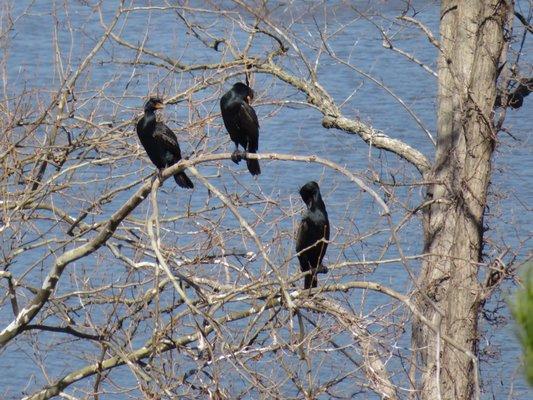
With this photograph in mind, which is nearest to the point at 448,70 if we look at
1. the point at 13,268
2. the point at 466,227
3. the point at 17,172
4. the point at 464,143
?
the point at 464,143

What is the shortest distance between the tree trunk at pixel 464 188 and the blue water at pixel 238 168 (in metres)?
0.21

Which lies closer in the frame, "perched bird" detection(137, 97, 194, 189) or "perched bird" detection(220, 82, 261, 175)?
"perched bird" detection(137, 97, 194, 189)

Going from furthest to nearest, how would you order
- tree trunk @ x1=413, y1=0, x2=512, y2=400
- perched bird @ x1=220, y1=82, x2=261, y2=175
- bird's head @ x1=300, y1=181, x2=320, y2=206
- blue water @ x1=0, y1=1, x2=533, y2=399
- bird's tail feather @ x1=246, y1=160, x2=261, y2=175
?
1. tree trunk @ x1=413, y1=0, x2=512, y2=400
2. blue water @ x1=0, y1=1, x2=533, y2=399
3. perched bird @ x1=220, y1=82, x2=261, y2=175
4. bird's tail feather @ x1=246, y1=160, x2=261, y2=175
5. bird's head @ x1=300, y1=181, x2=320, y2=206

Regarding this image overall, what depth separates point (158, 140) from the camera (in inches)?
A: 298

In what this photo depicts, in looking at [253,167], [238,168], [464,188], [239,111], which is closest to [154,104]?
[239,111]

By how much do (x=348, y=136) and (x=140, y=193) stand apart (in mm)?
8935

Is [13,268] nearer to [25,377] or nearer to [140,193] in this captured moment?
[25,377]

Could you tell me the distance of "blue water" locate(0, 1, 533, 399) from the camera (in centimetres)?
866

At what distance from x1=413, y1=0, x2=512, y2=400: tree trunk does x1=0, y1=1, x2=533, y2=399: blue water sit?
0.70ft

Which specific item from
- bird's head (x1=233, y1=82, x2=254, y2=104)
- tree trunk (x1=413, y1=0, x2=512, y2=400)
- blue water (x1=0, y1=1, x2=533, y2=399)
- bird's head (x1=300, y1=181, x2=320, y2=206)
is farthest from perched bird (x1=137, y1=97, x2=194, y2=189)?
tree trunk (x1=413, y1=0, x2=512, y2=400)

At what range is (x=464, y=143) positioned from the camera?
9.10 metres

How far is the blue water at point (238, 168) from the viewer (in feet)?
28.4

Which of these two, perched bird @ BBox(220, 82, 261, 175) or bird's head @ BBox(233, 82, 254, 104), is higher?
bird's head @ BBox(233, 82, 254, 104)

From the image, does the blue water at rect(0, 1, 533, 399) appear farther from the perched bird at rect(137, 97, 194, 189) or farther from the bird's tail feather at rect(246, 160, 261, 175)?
the bird's tail feather at rect(246, 160, 261, 175)
